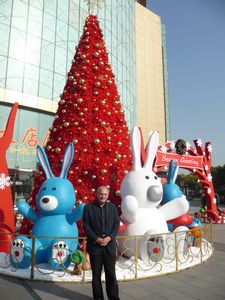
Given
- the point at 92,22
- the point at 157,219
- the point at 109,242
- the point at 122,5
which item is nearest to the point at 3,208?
the point at 157,219

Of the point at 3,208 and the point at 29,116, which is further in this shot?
the point at 29,116

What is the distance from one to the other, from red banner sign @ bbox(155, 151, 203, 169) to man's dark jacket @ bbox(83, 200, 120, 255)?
29.2 ft

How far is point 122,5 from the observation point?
1113 inches

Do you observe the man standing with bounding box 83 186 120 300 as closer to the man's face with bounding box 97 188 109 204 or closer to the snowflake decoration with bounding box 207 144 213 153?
the man's face with bounding box 97 188 109 204

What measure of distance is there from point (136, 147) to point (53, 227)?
2.43m

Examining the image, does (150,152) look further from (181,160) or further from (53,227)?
(181,160)

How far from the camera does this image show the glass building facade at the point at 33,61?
58.6ft

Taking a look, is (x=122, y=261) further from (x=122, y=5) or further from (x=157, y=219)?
(x=122, y=5)

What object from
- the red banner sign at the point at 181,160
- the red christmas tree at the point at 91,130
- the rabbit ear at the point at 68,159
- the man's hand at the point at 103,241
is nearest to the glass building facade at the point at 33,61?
the red banner sign at the point at 181,160

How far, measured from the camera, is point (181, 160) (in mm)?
12891

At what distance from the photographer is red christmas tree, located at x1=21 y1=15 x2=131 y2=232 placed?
→ 6.02 metres

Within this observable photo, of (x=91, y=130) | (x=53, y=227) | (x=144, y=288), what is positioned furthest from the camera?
(x=91, y=130)

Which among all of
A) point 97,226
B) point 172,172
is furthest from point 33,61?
point 97,226

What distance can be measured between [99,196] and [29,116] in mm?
16953
